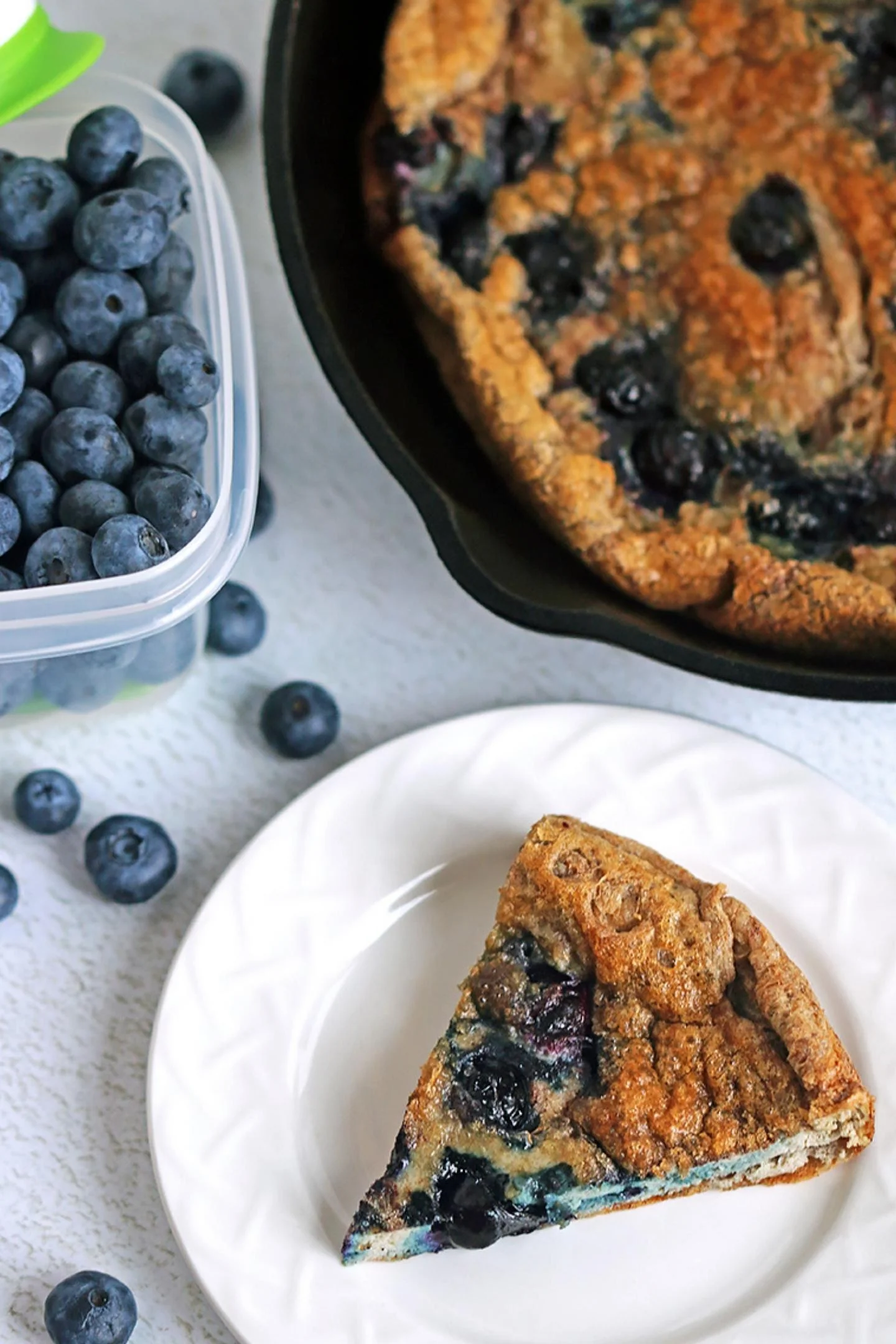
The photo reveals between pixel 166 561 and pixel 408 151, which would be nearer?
pixel 166 561

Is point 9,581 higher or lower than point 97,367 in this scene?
lower

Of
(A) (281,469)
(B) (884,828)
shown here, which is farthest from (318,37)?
(B) (884,828)

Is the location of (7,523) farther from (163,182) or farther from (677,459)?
(677,459)

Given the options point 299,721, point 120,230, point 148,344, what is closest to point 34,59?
point 120,230

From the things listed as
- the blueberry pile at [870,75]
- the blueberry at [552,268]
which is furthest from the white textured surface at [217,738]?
the blueberry pile at [870,75]

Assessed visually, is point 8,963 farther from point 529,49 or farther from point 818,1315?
point 529,49

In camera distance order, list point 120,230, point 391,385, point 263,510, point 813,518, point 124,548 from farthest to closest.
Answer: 1. point 263,510
2. point 391,385
3. point 813,518
4. point 120,230
5. point 124,548

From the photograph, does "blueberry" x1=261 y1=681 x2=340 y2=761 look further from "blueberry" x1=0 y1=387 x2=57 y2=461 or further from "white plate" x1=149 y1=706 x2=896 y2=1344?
"blueberry" x1=0 y1=387 x2=57 y2=461
